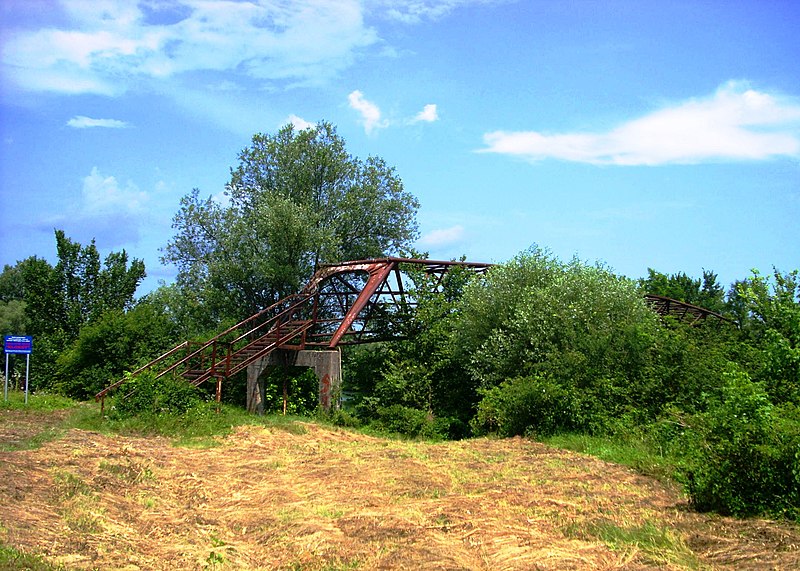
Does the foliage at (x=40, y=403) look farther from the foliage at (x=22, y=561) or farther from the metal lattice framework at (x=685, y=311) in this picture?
the metal lattice framework at (x=685, y=311)

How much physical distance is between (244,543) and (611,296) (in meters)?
16.0

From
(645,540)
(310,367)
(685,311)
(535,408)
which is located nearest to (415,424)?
(535,408)

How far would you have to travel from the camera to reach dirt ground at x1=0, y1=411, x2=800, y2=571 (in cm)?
778

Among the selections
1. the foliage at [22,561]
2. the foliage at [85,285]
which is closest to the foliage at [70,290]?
the foliage at [85,285]

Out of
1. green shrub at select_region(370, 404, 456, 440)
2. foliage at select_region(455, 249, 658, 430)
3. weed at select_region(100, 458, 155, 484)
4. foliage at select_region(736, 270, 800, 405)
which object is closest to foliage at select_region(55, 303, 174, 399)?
green shrub at select_region(370, 404, 456, 440)

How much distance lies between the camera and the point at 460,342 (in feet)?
76.8

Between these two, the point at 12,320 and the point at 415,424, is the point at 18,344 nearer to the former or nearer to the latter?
the point at 415,424

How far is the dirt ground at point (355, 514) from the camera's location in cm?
778

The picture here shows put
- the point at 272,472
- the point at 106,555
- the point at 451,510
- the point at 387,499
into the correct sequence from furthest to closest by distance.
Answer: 1. the point at 272,472
2. the point at 387,499
3. the point at 451,510
4. the point at 106,555

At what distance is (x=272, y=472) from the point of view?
524 inches

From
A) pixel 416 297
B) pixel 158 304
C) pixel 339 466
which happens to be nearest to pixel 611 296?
pixel 416 297

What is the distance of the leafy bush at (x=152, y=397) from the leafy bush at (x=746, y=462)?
13555 millimetres

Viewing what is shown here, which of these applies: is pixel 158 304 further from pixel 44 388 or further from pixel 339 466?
pixel 339 466

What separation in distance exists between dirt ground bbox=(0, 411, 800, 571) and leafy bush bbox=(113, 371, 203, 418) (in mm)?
4368
